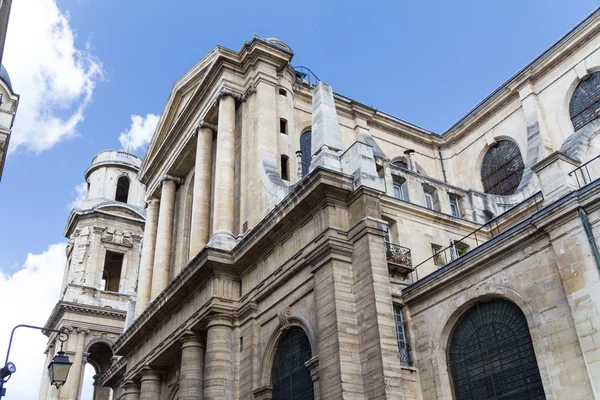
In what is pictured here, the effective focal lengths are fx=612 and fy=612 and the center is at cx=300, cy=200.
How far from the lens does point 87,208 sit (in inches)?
1593

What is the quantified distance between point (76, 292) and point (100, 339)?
324 cm

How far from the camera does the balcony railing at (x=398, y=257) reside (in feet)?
49.9

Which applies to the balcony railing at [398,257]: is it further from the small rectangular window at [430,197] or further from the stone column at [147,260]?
the stone column at [147,260]

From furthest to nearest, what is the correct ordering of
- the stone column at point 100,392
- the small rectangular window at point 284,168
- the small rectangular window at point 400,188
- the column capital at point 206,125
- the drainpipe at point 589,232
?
the stone column at point 100,392, the column capital at point 206,125, the small rectangular window at point 284,168, the small rectangular window at point 400,188, the drainpipe at point 589,232

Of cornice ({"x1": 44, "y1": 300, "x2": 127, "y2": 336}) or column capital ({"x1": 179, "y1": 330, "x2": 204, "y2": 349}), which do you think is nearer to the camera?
column capital ({"x1": 179, "y1": 330, "x2": 204, "y2": 349})

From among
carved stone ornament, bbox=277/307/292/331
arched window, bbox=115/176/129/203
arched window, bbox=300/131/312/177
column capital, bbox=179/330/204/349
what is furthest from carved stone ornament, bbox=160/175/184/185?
arched window, bbox=115/176/129/203

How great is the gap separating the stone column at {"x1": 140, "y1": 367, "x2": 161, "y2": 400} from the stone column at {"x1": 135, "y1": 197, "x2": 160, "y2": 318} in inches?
142

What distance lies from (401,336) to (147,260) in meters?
15.6

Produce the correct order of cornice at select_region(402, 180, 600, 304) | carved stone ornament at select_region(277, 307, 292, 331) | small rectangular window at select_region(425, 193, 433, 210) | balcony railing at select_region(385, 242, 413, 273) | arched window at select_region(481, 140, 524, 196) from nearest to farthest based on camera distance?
cornice at select_region(402, 180, 600, 304) → balcony railing at select_region(385, 242, 413, 273) → carved stone ornament at select_region(277, 307, 292, 331) → small rectangular window at select_region(425, 193, 433, 210) → arched window at select_region(481, 140, 524, 196)

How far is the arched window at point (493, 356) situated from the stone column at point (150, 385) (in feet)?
40.0

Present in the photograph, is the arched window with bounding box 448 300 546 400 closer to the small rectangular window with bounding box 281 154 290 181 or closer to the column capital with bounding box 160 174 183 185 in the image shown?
the small rectangular window with bounding box 281 154 290 181

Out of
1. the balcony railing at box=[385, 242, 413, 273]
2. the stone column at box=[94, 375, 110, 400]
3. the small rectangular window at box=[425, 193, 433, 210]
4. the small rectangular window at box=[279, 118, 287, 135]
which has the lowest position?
the balcony railing at box=[385, 242, 413, 273]

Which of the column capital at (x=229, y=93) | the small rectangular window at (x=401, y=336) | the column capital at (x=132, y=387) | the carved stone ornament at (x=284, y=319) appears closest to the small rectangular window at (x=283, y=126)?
the column capital at (x=229, y=93)

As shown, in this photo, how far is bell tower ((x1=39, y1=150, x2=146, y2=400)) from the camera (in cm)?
3562
